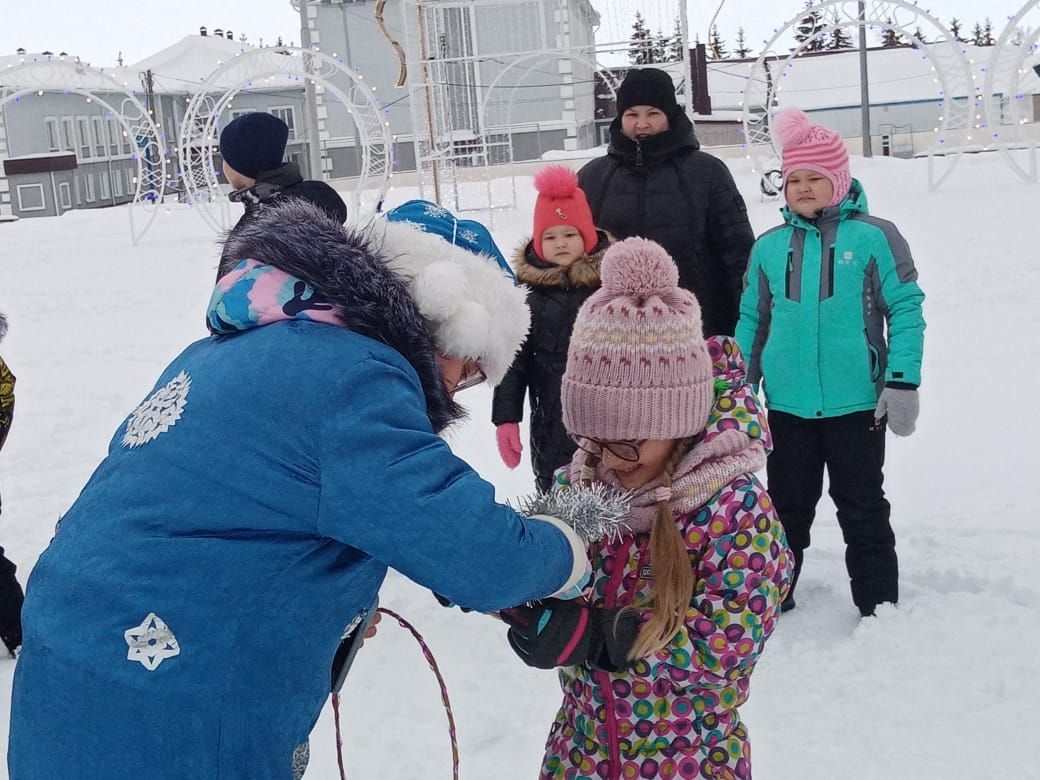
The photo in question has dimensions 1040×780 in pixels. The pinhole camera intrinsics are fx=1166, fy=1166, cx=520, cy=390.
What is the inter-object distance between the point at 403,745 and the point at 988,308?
6971 mm

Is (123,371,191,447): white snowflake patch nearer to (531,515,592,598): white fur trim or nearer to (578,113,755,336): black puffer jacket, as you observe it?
(531,515,592,598): white fur trim

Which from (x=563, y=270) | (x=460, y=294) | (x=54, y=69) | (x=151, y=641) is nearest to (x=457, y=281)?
(x=460, y=294)

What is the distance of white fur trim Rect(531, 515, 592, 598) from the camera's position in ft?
5.84

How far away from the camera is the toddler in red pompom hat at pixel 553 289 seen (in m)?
3.96

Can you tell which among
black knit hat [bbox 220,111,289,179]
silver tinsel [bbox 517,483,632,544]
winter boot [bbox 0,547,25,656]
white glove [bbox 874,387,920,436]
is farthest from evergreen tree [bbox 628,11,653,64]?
silver tinsel [bbox 517,483,632,544]

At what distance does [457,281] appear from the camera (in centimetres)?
173

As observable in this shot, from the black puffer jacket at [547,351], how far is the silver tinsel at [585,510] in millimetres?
1975

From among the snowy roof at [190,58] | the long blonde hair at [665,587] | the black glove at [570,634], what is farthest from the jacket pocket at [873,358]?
the snowy roof at [190,58]

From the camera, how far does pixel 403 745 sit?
11.3 feet

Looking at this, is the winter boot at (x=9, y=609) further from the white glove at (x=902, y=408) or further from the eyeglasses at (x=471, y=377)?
the white glove at (x=902, y=408)

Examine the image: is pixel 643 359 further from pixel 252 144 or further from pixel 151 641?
pixel 252 144

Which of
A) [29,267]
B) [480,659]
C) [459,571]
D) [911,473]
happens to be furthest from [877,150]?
[459,571]

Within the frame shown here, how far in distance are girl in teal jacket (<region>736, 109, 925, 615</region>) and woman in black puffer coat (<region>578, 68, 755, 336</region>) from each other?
24 centimetres

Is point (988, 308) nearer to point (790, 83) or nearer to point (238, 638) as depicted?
point (238, 638)
